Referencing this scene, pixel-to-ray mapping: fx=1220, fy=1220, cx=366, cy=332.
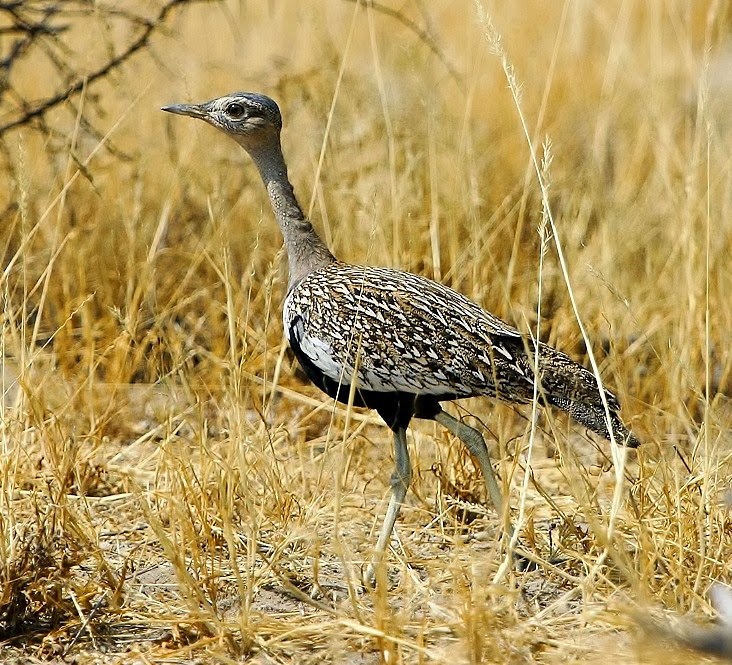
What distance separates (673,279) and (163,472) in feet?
6.81

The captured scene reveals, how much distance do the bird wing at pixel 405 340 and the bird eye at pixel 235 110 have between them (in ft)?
2.11

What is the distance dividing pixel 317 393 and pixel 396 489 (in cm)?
110

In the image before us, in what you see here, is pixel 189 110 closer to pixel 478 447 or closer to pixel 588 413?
pixel 478 447

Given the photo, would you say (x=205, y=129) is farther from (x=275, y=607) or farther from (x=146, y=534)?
(x=275, y=607)

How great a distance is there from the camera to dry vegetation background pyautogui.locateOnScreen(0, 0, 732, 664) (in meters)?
2.68

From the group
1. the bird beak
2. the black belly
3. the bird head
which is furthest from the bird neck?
the black belly

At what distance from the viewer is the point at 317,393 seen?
4.33m

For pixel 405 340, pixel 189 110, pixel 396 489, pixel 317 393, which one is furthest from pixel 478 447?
pixel 189 110

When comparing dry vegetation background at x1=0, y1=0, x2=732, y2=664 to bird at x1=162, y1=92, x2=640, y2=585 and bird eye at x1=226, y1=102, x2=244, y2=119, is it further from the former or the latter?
bird eye at x1=226, y1=102, x2=244, y2=119

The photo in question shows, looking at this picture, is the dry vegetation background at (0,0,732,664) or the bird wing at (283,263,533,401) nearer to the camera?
the dry vegetation background at (0,0,732,664)

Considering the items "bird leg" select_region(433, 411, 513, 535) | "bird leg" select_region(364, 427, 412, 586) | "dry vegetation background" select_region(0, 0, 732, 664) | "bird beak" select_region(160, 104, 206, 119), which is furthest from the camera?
"bird beak" select_region(160, 104, 206, 119)

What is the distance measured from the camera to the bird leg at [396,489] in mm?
3100

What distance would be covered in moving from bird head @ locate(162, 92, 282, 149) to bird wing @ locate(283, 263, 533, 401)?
58 centimetres

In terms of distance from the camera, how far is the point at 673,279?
15.1ft
